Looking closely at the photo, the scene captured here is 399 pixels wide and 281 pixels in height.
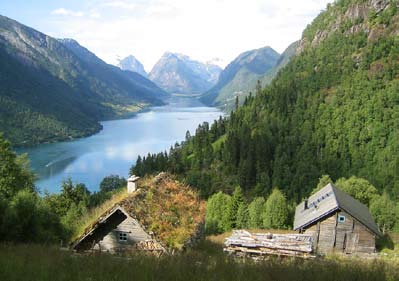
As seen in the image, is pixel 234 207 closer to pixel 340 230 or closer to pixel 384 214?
pixel 384 214

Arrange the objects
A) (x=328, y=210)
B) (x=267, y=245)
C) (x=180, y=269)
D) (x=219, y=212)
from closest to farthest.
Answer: (x=180, y=269), (x=267, y=245), (x=328, y=210), (x=219, y=212)

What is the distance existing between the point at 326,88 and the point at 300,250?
14193 centimetres

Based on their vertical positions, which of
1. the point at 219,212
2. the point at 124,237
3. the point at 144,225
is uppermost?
the point at 144,225

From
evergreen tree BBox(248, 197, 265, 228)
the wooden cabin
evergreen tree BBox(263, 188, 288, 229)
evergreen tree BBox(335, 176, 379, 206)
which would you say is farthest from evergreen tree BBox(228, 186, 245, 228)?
the wooden cabin

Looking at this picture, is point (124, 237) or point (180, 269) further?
point (124, 237)

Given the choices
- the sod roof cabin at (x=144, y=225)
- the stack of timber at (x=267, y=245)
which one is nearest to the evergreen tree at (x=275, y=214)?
the stack of timber at (x=267, y=245)

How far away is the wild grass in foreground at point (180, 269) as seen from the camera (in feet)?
26.1

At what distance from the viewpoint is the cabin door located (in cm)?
4238

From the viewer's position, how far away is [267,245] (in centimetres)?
2347

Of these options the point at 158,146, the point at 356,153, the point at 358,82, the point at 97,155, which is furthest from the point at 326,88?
the point at 97,155

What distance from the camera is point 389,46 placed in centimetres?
14962

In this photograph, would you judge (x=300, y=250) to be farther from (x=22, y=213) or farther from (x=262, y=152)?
(x=262, y=152)

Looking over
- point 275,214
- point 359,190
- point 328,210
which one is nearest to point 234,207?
point 275,214

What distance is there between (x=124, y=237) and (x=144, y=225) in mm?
1435
